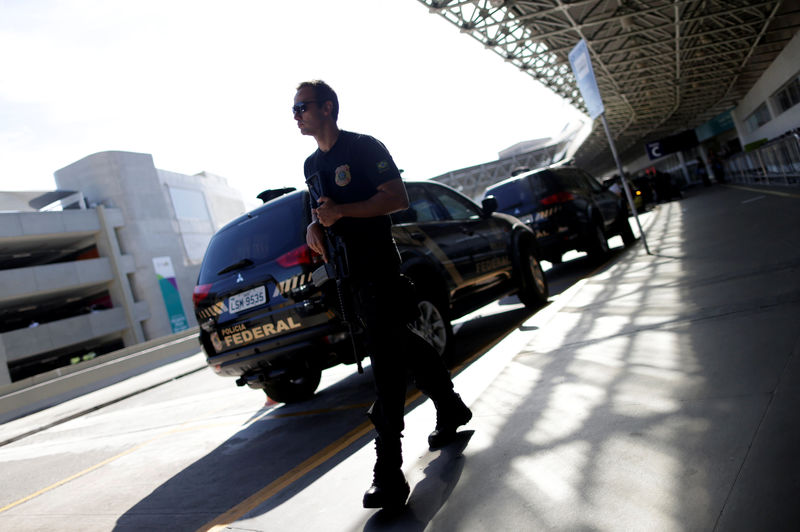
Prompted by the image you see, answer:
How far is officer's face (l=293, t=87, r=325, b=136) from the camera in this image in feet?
9.05

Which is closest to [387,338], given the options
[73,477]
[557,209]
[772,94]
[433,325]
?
[433,325]

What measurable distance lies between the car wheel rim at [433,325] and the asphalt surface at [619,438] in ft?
1.08

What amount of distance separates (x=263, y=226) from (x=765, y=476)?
366 cm

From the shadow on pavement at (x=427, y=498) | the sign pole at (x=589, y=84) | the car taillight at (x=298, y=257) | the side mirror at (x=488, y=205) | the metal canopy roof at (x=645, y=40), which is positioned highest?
the metal canopy roof at (x=645, y=40)

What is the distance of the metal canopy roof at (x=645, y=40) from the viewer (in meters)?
19.9

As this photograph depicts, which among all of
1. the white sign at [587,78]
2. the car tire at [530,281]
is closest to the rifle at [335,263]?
the car tire at [530,281]

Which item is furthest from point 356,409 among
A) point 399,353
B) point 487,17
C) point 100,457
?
point 487,17

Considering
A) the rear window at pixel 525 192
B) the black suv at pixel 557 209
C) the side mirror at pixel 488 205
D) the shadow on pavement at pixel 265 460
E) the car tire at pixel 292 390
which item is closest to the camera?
the shadow on pavement at pixel 265 460

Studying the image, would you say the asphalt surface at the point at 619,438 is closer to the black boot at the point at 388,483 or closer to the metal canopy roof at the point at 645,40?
the black boot at the point at 388,483

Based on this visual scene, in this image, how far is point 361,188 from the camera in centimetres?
275

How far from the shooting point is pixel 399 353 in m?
2.66

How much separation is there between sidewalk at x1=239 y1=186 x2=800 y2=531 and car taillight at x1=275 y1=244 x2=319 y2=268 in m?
1.28

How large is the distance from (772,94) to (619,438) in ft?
109

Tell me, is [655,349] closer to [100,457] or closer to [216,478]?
[216,478]
